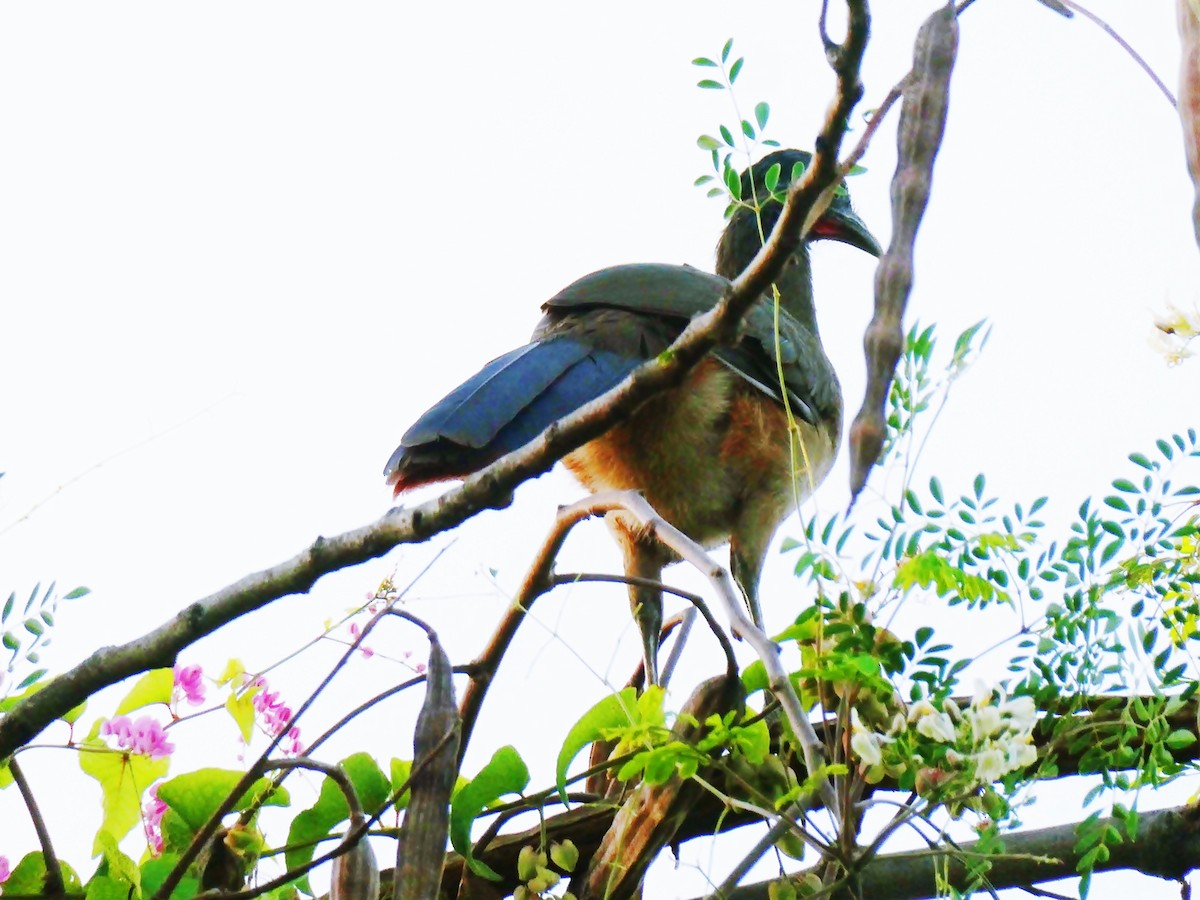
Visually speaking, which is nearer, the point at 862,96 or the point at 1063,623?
the point at 862,96

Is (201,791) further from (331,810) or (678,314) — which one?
(678,314)

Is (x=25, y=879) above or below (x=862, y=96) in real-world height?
below

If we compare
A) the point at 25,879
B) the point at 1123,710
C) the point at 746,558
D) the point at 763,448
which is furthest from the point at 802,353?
the point at 25,879

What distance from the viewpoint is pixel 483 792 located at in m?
1.98

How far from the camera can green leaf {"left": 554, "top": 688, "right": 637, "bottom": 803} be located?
1948 mm

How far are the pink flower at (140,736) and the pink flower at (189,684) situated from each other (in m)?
0.05

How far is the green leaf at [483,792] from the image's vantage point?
1.96 meters

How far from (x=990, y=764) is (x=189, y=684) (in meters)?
1.08

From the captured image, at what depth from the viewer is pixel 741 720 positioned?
1821 mm

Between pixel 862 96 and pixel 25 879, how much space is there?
1.44 metres

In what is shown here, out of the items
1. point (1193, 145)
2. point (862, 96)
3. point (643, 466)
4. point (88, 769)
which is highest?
point (643, 466)

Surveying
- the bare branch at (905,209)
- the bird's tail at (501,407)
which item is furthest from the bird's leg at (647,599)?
the bare branch at (905,209)

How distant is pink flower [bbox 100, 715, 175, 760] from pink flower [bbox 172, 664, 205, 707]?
0.05 meters

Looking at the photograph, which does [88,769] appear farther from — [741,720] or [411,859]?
[741,720]
